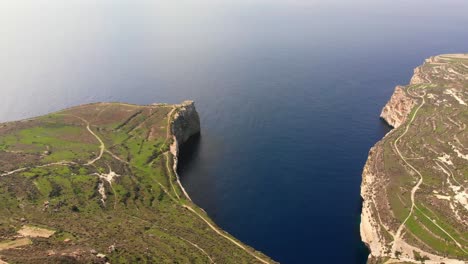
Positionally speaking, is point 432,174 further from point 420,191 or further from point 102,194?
point 102,194

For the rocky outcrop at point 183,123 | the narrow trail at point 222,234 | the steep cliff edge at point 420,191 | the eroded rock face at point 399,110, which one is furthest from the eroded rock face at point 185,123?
Answer: the eroded rock face at point 399,110

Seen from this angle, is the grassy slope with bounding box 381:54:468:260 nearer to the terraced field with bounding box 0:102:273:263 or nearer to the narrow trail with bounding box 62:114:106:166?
the terraced field with bounding box 0:102:273:263

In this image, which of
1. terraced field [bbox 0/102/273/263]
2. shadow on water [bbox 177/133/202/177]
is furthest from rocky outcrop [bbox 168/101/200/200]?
shadow on water [bbox 177/133/202/177]

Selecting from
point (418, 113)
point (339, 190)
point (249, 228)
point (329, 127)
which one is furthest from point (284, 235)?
point (418, 113)

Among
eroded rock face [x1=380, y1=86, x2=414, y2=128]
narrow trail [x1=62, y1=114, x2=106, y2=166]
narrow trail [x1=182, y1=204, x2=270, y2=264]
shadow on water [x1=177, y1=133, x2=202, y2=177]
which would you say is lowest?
narrow trail [x1=182, y1=204, x2=270, y2=264]

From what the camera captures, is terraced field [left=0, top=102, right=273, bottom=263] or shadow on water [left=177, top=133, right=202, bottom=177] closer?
terraced field [left=0, top=102, right=273, bottom=263]

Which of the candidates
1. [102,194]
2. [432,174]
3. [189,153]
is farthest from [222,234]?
[432,174]

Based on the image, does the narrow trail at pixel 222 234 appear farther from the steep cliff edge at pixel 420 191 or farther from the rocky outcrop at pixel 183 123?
the rocky outcrop at pixel 183 123
